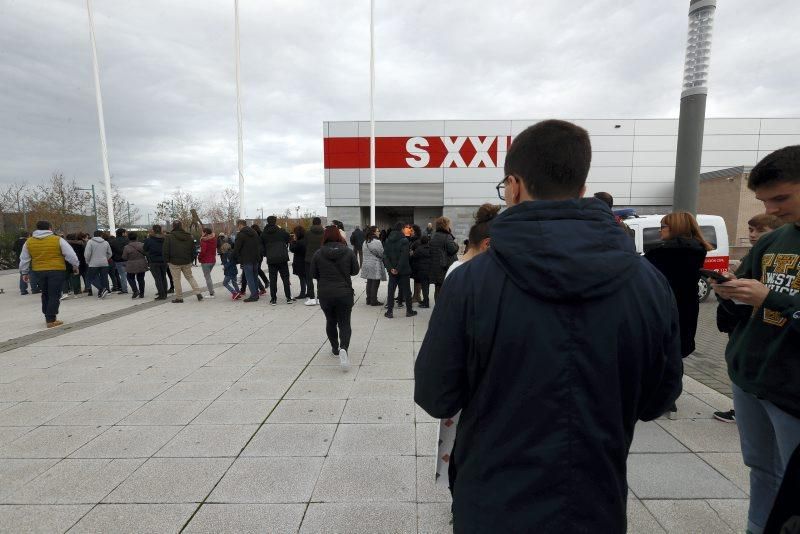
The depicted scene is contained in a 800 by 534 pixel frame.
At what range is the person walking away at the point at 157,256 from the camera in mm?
9250

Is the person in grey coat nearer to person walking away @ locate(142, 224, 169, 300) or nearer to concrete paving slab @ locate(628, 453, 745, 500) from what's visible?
person walking away @ locate(142, 224, 169, 300)

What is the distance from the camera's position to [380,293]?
10516 millimetres

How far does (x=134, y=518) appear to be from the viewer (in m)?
2.37

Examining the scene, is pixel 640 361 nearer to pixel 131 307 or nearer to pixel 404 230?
pixel 404 230

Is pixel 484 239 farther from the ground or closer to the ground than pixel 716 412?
farther from the ground

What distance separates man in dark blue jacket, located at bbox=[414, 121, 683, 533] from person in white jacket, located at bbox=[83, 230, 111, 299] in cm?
1127

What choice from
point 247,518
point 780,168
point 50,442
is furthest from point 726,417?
point 50,442

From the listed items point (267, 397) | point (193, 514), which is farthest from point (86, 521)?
point (267, 397)

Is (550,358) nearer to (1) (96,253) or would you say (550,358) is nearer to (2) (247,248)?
(2) (247,248)

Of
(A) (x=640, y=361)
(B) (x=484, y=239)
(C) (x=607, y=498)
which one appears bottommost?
(C) (x=607, y=498)

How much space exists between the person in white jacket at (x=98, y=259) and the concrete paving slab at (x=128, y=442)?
8007 mm

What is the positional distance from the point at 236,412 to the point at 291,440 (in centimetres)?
83

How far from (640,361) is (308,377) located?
4027 millimetres

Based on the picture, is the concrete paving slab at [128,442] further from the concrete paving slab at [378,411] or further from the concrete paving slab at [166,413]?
the concrete paving slab at [378,411]
